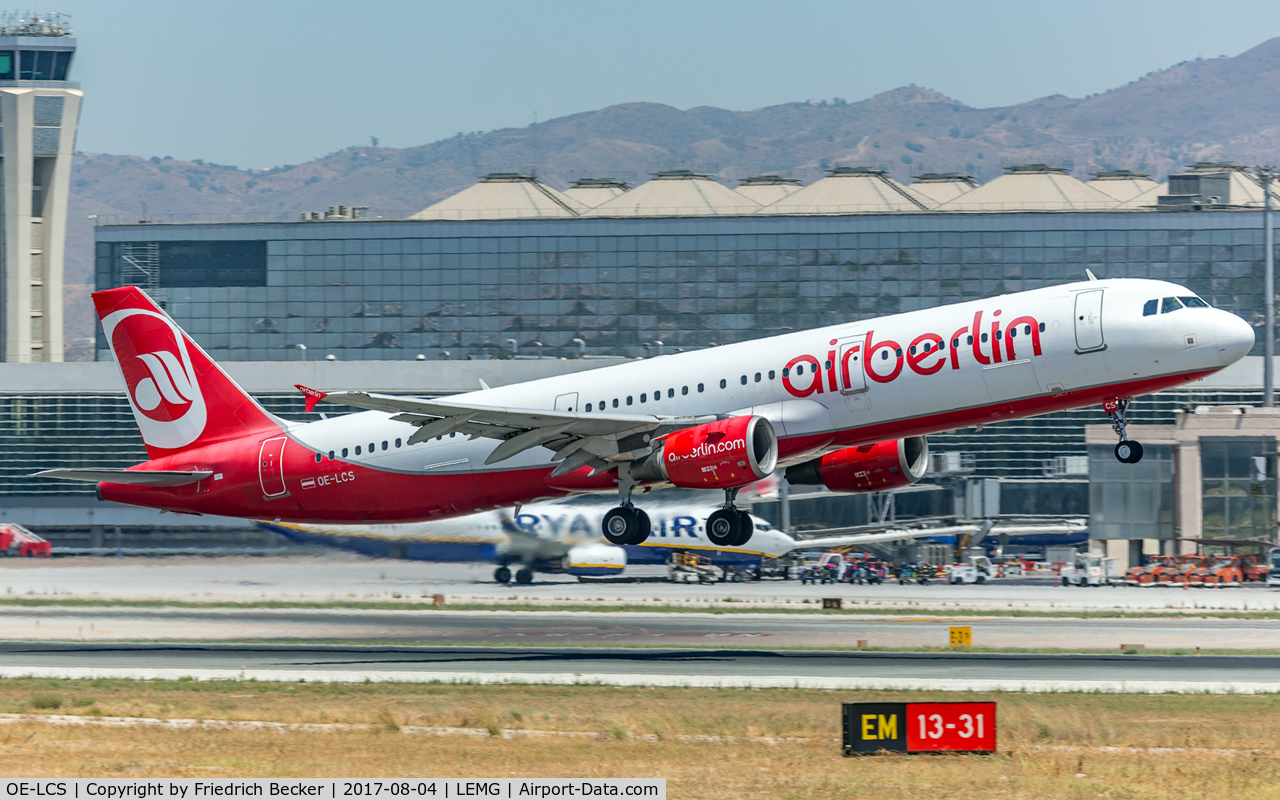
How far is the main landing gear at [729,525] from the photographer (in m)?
45.0

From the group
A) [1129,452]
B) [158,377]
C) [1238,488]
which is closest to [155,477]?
[158,377]

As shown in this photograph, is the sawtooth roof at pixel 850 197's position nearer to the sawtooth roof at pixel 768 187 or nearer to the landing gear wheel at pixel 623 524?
the sawtooth roof at pixel 768 187

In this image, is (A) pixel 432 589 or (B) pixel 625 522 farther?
(A) pixel 432 589

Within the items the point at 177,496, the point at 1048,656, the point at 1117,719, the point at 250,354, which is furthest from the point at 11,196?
the point at 1117,719

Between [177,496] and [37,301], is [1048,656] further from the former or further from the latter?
[37,301]

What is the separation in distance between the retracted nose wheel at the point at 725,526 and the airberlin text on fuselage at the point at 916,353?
5.14 meters

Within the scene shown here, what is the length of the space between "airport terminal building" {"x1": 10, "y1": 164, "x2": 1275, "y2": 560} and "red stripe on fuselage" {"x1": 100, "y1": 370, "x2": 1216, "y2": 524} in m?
74.5

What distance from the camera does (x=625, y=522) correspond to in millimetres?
45219

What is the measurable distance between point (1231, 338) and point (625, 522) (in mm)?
18654

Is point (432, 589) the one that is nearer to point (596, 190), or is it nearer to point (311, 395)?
point (311, 395)

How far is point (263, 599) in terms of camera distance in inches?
2694

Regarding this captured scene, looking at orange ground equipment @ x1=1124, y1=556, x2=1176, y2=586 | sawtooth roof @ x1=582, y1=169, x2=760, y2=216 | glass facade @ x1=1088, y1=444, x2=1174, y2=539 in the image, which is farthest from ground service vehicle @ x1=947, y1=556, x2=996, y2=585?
sawtooth roof @ x1=582, y1=169, x2=760, y2=216

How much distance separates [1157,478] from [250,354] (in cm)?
8891
